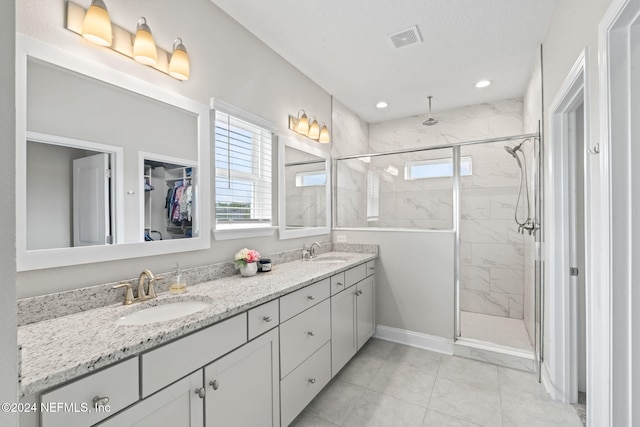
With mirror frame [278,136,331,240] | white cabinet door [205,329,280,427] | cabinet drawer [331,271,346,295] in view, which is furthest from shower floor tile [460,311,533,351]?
white cabinet door [205,329,280,427]

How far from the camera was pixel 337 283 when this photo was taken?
88.4 inches

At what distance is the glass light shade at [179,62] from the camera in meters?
1.63

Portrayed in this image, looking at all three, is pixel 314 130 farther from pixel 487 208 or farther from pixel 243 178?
pixel 487 208

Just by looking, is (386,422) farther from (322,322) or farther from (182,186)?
(182,186)

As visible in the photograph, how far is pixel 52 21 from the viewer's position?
1229 millimetres

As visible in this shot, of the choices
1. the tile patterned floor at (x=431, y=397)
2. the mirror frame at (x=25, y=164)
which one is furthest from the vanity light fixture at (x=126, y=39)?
the tile patterned floor at (x=431, y=397)

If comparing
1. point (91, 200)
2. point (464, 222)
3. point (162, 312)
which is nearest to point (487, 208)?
point (464, 222)

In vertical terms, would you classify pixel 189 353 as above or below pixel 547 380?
above

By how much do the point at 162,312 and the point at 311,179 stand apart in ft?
6.35

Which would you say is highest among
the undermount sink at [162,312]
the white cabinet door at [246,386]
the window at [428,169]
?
the window at [428,169]

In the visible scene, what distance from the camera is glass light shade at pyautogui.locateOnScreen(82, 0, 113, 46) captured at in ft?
4.23

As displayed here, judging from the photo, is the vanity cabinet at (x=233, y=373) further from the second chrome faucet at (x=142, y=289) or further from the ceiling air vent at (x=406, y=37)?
the ceiling air vent at (x=406, y=37)

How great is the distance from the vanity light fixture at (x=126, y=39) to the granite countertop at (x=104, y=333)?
4.03 ft

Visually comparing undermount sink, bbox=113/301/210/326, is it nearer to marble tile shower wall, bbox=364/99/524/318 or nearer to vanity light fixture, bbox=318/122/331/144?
vanity light fixture, bbox=318/122/331/144
